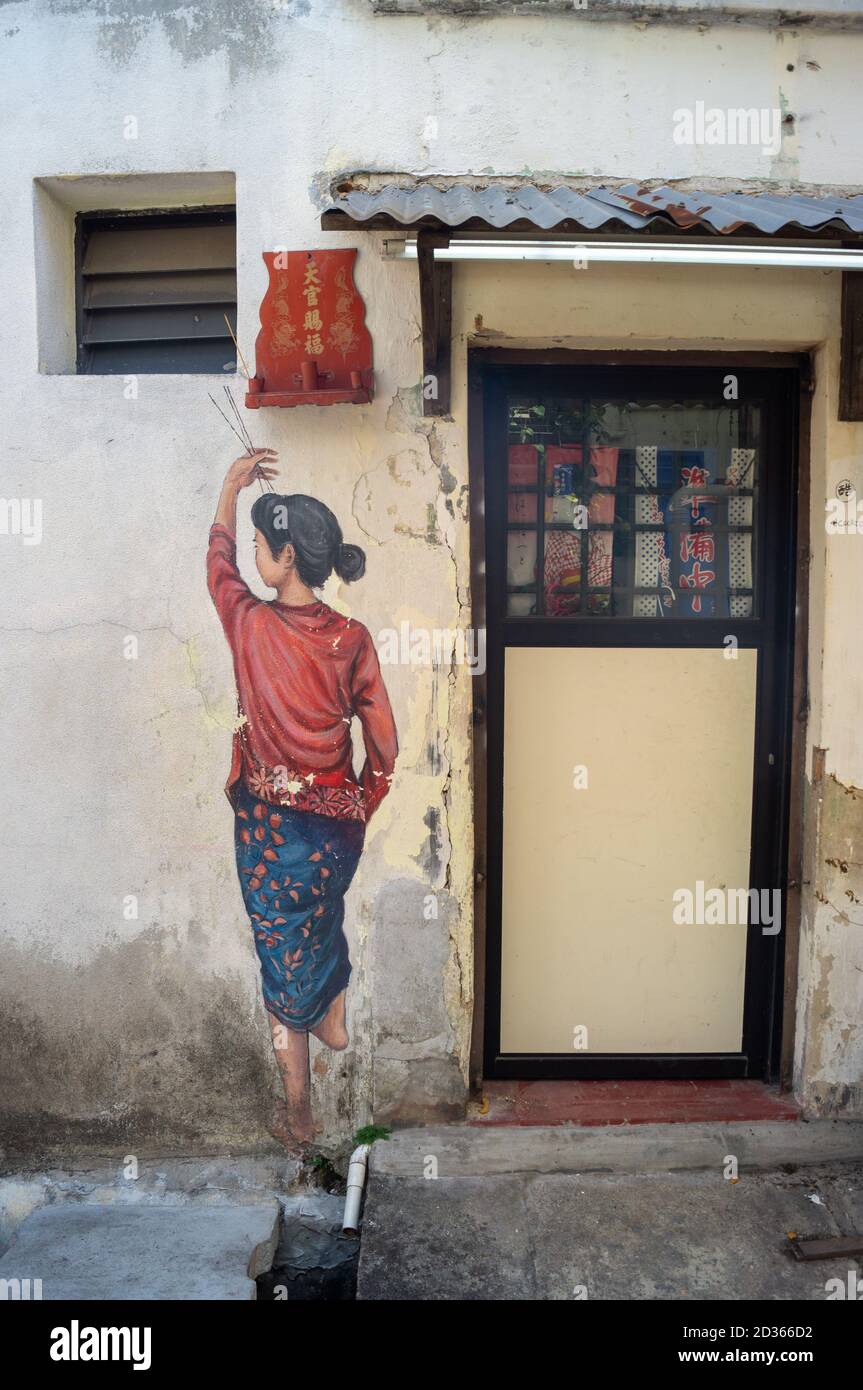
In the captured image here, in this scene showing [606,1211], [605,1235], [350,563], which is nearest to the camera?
[605,1235]

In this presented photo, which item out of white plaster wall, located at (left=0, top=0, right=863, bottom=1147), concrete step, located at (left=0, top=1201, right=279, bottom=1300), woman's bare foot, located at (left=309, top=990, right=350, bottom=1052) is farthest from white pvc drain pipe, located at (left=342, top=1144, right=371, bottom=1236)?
woman's bare foot, located at (left=309, top=990, right=350, bottom=1052)

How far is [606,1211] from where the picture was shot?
11.6 ft

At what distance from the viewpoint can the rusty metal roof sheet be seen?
2920mm

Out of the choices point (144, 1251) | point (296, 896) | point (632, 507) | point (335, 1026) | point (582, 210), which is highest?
point (582, 210)

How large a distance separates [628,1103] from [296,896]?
162 cm

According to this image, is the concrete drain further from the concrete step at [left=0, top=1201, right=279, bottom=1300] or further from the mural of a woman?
the mural of a woman

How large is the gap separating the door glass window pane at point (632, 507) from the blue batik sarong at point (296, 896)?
123cm

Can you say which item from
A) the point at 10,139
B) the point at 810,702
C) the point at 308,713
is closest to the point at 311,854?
the point at 308,713

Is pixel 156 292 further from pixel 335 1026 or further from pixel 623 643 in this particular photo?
pixel 335 1026

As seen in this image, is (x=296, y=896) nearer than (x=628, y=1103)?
Yes

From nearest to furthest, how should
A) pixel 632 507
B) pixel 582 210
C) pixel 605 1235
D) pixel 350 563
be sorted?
pixel 582 210, pixel 605 1235, pixel 350 563, pixel 632 507

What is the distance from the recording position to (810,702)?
152 inches

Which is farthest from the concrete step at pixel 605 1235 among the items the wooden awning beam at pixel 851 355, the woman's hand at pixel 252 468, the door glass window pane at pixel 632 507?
the wooden awning beam at pixel 851 355

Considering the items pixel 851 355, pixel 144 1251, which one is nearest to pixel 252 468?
pixel 851 355
